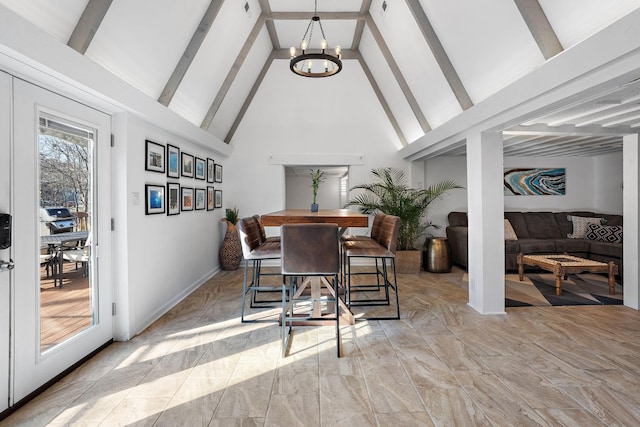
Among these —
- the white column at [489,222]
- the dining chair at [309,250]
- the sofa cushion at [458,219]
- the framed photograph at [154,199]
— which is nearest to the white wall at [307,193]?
the sofa cushion at [458,219]

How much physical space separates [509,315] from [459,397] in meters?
1.78

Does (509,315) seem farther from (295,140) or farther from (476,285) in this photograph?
(295,140)

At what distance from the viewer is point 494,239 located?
130 inches

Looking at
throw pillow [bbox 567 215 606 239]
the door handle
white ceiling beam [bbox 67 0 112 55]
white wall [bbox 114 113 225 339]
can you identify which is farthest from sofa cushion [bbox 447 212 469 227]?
the door handle

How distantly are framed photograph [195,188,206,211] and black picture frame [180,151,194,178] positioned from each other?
1.13ft

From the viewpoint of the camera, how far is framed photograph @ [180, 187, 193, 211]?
13.0ft

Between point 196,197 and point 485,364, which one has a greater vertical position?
point 196,197

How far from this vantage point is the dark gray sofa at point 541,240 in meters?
4.95

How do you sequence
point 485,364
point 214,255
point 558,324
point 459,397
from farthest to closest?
point 214,255, point 558,324, point 485,364, point 459,397

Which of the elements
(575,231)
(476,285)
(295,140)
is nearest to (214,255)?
(295,140)

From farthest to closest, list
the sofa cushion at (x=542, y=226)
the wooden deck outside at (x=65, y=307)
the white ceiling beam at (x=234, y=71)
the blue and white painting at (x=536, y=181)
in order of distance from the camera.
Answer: the blue and white painting at (x=536, y=181)
the sofa cushion at (x=542, y=226)
the white ceiling beam at (x=234, y=71)
the wooden deck outside at (x=65, y=307)

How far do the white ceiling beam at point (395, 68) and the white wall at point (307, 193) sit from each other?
641 centimetres

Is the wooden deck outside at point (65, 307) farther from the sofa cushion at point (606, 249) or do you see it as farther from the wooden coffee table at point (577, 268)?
the sofa cushion at point (606, 249)

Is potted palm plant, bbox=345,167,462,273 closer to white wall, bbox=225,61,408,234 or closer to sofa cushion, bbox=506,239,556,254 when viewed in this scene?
white wall, bbox=225,61,408,234
